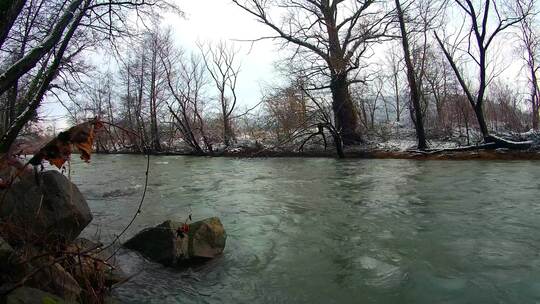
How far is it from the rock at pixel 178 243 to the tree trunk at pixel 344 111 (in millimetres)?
20731

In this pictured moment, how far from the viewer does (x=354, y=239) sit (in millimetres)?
7172

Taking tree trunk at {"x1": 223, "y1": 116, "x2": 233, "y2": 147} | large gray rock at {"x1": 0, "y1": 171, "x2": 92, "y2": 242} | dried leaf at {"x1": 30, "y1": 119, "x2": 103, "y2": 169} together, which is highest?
tree trunk at {"x1": 223, "y1": 116, "x2": 233, "y2": 147}

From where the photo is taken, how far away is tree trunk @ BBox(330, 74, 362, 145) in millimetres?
26847

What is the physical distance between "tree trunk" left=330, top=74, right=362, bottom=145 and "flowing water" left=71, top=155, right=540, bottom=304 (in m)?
12.8

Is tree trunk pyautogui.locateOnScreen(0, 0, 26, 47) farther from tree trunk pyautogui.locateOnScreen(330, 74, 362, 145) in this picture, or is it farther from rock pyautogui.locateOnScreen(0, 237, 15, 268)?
tree trunk pyautogui.locateOnScreen(330, 74, 362, 145)

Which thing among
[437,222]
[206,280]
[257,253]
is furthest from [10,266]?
[437,222]

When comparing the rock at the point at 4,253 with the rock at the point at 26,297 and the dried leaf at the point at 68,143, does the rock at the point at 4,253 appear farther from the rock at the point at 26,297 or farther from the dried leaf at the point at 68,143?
the dried leaf at the point at 68,143

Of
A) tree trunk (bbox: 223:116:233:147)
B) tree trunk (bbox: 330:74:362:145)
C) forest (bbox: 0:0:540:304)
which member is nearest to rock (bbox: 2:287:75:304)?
forest (bbox: 0:0:540:304)

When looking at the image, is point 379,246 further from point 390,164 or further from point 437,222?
point 390,164

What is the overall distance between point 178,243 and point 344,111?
22.5 m

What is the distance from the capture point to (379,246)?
6699mm

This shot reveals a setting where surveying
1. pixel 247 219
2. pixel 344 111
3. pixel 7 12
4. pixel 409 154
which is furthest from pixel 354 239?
pixel 344 111

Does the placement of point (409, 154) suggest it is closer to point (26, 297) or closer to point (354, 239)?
point (354, 239)

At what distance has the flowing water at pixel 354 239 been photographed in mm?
5160
